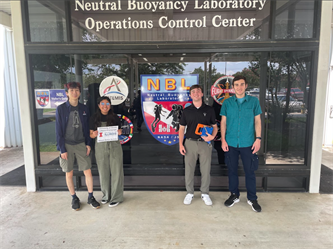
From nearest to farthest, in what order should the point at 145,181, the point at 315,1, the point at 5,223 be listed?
the point at 5,223, the point at 315,1, the point at 145,181

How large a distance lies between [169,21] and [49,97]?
2.41 meters

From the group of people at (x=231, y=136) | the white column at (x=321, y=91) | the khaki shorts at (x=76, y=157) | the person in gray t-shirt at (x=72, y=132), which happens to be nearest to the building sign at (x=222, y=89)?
the group of people at (x=231, y=136)

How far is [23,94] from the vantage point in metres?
3.80

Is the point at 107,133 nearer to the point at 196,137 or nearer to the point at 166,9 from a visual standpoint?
the point at 196,137

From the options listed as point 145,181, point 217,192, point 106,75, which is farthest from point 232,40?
point 145,181

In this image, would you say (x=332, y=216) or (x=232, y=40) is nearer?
(x=332, y=216)

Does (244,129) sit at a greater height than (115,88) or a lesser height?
lesser

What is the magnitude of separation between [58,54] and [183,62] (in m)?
2.12

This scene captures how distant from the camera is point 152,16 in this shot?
12.2 ft

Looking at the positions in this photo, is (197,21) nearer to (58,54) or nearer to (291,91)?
(291,91)

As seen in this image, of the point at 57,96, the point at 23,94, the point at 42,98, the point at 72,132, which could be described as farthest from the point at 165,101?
A: the point at 23,94

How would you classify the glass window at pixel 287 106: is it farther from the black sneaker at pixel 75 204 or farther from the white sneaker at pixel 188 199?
the black sneaker at pixel 75 204

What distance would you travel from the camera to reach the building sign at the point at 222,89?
12.8 ft

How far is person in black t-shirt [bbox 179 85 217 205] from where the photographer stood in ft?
10.9
